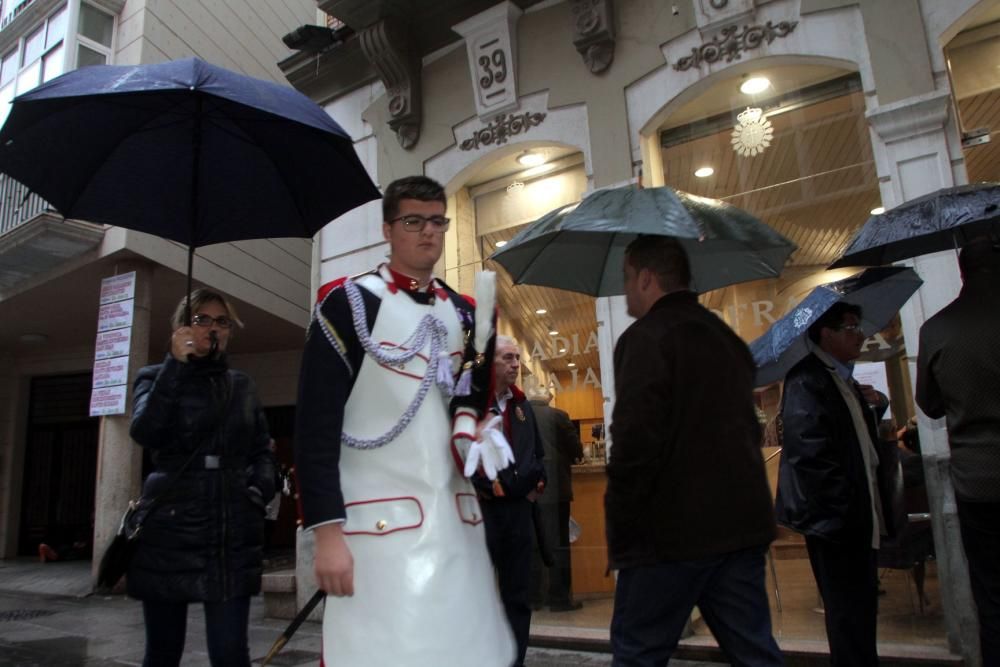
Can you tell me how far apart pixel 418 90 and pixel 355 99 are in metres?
0.92

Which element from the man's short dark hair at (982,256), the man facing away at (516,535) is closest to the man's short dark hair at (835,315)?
the man's short dark hair at (982,256)

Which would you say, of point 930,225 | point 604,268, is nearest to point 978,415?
point 930,225

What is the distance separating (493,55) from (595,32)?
1.12 m

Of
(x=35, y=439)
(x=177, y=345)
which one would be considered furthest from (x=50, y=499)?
(x=177, y=345)

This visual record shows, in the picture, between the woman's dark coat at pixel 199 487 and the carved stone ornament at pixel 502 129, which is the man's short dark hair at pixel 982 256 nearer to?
the woman's dark coat at pixel 199 487

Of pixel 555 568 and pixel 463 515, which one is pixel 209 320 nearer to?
pixel 463 515

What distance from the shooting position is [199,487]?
297 centimetres

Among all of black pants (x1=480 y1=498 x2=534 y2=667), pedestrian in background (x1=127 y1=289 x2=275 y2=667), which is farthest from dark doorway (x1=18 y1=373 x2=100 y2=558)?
pedestrian in background (x1=127 y1=289 x2=275 y2=667)

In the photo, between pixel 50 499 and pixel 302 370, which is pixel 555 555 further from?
pixel 50 499

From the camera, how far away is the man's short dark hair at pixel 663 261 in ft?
8.99

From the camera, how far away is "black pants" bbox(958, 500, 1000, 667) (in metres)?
3.19

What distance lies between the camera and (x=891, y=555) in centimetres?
445

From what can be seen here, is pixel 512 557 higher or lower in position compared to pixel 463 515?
lower

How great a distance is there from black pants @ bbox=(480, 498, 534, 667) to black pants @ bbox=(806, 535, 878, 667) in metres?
1.62
